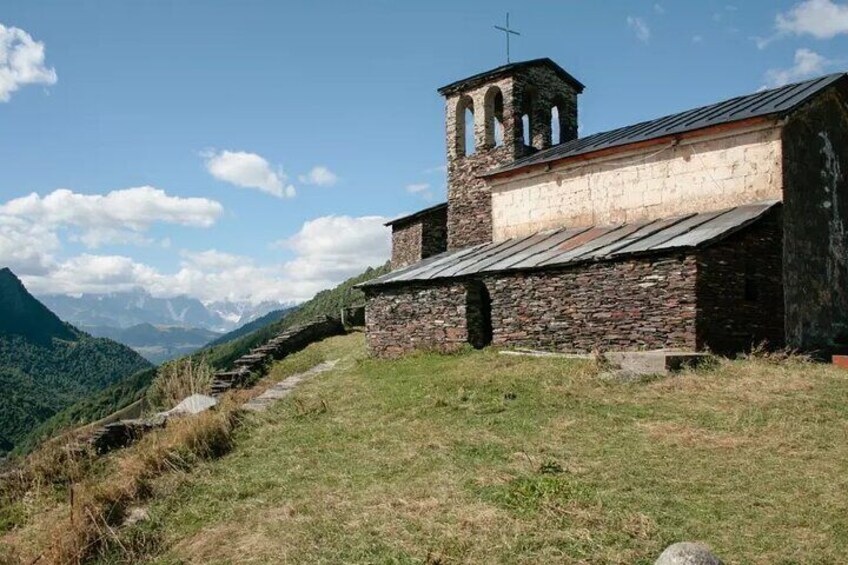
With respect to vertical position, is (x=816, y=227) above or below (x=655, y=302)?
above

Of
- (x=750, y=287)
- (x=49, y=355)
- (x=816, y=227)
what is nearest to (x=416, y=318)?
(x=750, y=287)

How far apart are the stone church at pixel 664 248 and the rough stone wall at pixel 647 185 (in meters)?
0.03

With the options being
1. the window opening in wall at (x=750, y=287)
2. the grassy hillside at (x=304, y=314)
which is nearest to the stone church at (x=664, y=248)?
the window opening in wall at (x=750, y=287)

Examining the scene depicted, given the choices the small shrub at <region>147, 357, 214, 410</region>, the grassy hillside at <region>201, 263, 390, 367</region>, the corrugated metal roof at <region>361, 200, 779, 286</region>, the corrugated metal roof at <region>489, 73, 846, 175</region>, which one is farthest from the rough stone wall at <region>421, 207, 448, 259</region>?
the grassy hillside at <region>201, 263, 390, 367</region>

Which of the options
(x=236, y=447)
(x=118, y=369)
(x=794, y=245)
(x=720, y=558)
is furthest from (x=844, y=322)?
(x=118, y=369)

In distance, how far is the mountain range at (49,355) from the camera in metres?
132

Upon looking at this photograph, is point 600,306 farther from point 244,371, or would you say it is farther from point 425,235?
point 425,235

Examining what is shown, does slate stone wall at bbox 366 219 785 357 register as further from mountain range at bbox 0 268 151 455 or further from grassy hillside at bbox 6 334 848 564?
mountain range at bbox 0 268 151 455

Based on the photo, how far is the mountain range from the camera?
431 ft

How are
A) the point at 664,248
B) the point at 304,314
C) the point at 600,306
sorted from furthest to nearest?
the point at 304,314 < the point at 600,306 < the point at 664,248

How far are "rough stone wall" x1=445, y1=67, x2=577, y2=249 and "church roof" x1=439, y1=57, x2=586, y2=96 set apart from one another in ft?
0.56

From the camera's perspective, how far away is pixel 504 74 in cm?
2067

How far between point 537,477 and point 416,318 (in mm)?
10446

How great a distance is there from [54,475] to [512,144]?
15.8 meters
